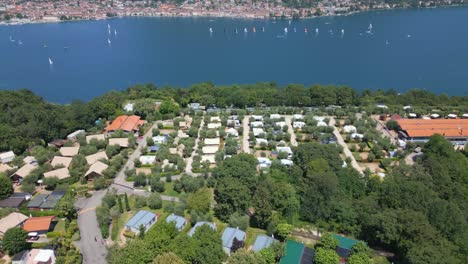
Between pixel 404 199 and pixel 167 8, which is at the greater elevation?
pixel 167 8

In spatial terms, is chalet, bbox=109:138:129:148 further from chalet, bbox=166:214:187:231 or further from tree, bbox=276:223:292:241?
tree, bbox=276:223:292:241

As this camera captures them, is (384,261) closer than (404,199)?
Yes

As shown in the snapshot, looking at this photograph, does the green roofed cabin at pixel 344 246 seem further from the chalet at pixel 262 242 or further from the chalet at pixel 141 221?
the chalet at pixel 141 221

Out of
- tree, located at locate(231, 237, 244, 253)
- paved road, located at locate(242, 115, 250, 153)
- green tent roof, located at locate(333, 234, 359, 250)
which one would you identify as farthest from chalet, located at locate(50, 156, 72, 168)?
green tent roof, located at locate(333, 234, 359, 250)

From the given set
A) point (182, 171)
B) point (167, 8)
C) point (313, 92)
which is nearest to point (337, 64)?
point (313, 92)

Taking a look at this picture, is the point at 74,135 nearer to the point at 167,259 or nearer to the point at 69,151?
the point at 69,151

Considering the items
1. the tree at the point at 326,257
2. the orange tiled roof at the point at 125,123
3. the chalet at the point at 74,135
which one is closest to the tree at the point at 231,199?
the tree at the point at 326,257

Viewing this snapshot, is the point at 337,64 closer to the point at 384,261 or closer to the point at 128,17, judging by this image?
the point at 384,261

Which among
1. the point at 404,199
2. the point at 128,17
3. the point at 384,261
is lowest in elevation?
the point at 384,261

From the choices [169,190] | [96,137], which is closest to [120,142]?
[96,137]
